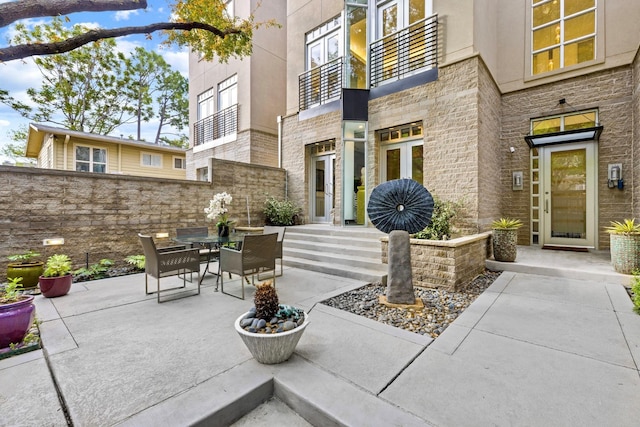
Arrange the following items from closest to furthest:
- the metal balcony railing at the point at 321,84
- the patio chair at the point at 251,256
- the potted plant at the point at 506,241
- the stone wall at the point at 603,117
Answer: the patio chair at the point at 251,256 → the potted plant at the point at 506,241 → the stone wall at the point at 603,117 → the metal balcony railing at the point at 321,84

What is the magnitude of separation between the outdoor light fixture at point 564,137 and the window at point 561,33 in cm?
180

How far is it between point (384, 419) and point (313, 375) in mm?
605

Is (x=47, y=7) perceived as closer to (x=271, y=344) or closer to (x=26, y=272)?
(x=271, y=344)

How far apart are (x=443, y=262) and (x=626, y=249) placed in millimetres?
2832

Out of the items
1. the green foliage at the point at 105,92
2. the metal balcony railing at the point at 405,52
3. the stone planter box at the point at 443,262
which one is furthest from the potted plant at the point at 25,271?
the green foliage at the point at 105,92

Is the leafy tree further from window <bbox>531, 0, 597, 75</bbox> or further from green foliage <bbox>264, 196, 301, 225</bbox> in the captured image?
window <bbox>531, 0, 597, 75</bbox>

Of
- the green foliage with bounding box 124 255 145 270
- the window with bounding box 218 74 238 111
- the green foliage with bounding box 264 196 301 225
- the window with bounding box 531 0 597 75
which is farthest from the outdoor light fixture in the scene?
the window with bounding box 218 74 238 111

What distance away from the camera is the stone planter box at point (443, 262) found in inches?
176

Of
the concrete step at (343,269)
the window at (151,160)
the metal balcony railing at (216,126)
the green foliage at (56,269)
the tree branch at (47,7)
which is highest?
the metal balcony railing at (216,126)

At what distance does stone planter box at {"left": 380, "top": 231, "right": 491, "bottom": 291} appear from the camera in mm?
4461

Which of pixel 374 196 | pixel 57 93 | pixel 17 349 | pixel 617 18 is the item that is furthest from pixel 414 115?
pixel 57 93

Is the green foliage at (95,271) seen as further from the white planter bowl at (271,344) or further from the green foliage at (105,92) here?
the green foliage at (105,92)

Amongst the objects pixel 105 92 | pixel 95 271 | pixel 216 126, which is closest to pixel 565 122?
pixel 95 271

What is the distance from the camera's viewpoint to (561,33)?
272 inches
